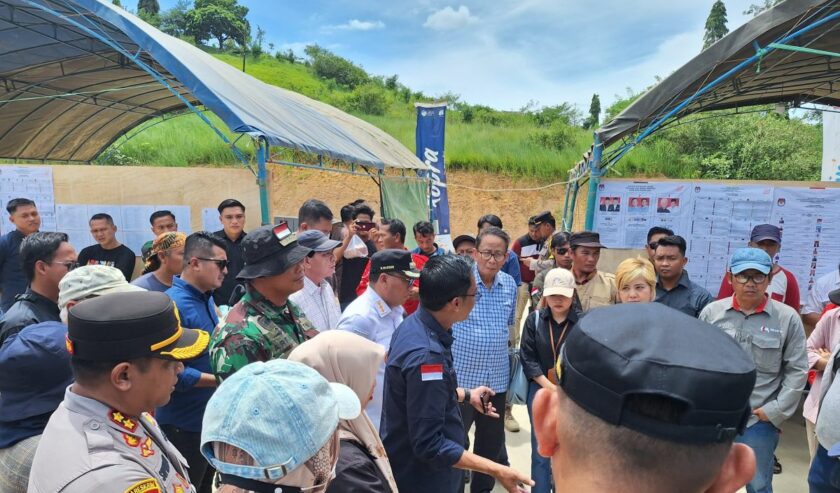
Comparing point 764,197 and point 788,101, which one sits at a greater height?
point 788,101

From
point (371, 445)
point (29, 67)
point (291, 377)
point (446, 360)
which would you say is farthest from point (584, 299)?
point (29, 67)

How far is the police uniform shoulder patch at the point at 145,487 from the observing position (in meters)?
1.18

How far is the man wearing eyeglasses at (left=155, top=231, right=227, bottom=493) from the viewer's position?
2512 mm

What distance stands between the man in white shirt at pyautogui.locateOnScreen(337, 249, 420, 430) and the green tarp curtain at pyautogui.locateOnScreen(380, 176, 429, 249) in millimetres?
6046

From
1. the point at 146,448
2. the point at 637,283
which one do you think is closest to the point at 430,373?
the point at 146,448

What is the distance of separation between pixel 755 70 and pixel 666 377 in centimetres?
563

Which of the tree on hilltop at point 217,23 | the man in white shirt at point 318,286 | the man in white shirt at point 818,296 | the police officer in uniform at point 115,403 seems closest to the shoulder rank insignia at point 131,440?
the police officer in uniform at point 115,403

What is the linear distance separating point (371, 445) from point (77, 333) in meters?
1.00

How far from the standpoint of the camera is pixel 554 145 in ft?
68.7

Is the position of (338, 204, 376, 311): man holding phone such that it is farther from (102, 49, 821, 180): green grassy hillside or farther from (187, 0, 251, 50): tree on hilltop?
(187, 0, 251, 50): tree on hilltop

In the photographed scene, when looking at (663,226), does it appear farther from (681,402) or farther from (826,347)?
(681,402)

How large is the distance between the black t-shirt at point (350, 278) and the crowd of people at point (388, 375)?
1.48 feet

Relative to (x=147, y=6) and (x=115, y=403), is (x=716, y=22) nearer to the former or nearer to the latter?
(x=115, y=403)

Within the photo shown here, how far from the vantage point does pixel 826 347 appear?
3068 millimetres
